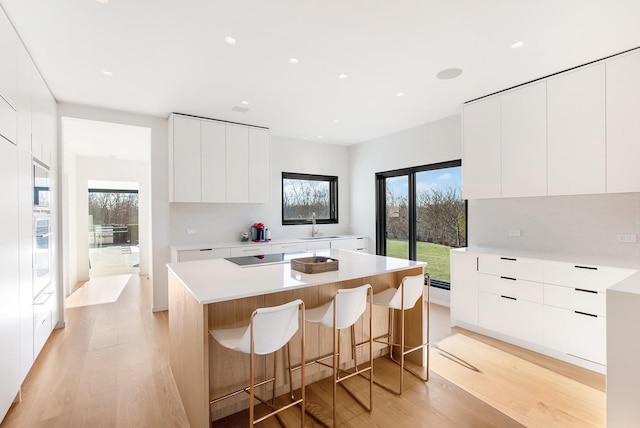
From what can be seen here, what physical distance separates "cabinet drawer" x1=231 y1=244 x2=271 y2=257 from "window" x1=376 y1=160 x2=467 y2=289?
2.19 meters

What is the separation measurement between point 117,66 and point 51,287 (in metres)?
2.54

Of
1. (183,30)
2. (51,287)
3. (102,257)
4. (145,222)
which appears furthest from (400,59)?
(102,257)

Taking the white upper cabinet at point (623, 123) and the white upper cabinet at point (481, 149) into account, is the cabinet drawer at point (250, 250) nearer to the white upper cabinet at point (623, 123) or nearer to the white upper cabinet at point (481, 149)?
the white upper cabinet at point (481, 149)

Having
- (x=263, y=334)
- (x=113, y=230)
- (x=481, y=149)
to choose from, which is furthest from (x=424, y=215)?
(x=113, y=230)

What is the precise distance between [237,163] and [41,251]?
2523mm

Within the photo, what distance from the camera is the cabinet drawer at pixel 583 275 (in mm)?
2629

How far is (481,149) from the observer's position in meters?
3.68

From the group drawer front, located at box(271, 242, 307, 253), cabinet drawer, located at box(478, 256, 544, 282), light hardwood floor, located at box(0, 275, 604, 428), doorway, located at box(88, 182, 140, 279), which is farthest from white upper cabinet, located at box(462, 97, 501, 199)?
doorway, located at box(88, 182, 140, 279)

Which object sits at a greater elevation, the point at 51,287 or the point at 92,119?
the point at 92,119

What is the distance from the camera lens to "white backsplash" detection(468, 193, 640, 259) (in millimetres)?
2992

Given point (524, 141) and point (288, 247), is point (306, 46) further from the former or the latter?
point (288, 247)

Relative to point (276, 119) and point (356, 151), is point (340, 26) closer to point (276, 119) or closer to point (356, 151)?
point (276, 119)

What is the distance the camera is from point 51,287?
3.49 m

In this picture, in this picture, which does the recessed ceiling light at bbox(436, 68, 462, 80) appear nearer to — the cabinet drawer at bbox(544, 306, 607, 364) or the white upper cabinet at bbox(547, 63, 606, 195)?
the white upper cabinet at bbox(547, 63, 606, 195)
